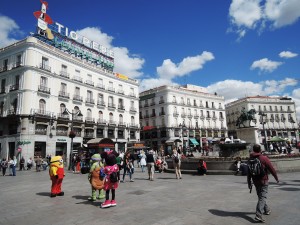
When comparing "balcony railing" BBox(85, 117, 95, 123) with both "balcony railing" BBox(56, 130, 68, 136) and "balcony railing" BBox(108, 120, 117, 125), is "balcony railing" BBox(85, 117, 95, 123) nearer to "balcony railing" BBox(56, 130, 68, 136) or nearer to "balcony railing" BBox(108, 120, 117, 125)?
"balcony railing" BBox(108, 120, 117, 125)

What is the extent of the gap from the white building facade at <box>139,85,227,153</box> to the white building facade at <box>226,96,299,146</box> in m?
10.6

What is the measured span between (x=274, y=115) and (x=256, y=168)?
6959 centimetres

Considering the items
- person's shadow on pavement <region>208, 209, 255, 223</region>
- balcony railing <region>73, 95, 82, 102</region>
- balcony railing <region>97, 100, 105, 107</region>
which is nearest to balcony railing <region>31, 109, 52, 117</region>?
balcony railing <region>73, 95, 82, 102</region>

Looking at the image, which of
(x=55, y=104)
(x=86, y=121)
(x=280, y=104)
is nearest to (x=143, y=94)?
(x=86, y=121)

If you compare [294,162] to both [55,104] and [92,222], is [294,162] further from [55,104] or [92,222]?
[55,104]

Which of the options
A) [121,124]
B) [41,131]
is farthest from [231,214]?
[121,124]

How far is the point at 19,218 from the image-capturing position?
5.66 metres

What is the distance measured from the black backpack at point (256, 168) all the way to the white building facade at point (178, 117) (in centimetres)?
4307

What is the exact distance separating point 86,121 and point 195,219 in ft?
111

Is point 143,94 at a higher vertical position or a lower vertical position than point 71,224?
higher

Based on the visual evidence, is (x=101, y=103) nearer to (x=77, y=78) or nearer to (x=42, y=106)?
(x=77, y=78)

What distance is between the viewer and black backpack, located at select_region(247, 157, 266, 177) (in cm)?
496

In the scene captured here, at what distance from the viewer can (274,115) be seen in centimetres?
6600

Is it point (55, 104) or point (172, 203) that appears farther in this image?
point (55, 104)
